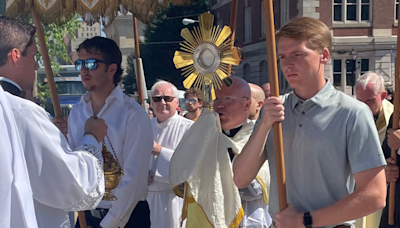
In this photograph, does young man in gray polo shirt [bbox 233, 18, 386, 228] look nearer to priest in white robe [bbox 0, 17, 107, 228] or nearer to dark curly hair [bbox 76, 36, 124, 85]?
priest in white robe [bbox 0, 17, 107, 228]

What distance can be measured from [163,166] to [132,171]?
127 centimetres

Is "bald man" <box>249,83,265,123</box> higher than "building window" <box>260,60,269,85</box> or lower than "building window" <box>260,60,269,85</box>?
higher

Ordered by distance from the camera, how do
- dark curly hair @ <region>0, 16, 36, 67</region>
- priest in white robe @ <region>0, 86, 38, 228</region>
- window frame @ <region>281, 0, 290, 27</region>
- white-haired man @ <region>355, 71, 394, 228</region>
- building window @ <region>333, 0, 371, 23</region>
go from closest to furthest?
priest in white robe @ <region>0, 86, 38, 228</region> → dark curly hair @ <region>0, 16, 36, 67</region> → white-haired man @ <region>355, 71, 394, 228</region> → building window @ <region>333, 0, 371, 23</region> → window frame @ <region>281, 0, 290, 27</region>

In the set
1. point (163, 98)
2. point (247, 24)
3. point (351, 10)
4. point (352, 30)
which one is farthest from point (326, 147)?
point (247, 24)

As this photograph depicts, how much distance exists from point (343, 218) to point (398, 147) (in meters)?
1.43

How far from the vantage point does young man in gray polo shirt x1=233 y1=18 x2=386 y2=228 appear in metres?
2.04

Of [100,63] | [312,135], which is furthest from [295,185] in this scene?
[100,63]

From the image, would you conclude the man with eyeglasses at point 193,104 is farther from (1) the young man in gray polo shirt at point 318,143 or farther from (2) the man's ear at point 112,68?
(1) the young man in gray polo shirt at point 318,143

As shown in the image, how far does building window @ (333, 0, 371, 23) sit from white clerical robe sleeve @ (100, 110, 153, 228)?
25.5 meters

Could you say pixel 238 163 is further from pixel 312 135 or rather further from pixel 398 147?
pixel 398 147

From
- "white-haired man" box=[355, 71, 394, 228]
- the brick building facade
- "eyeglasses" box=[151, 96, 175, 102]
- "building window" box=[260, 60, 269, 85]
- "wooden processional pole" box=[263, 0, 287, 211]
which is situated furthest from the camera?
"building window" box=[260, 60, 269, 85]

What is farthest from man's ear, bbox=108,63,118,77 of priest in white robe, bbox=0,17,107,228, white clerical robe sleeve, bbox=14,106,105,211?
white clerical robe sleeve, bbox=14,106,105,211

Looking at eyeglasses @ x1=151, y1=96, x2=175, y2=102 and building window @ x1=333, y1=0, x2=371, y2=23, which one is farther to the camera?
building window @ x1=333, y1=0, x2=371, y2=23

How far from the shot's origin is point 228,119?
3.20 m
